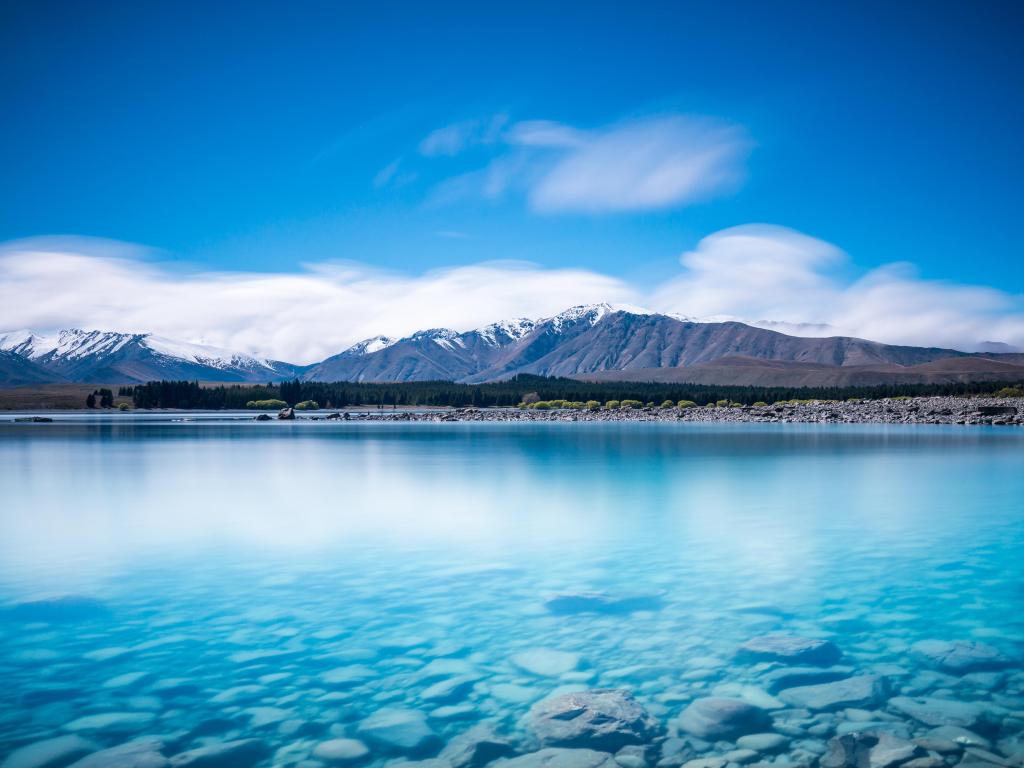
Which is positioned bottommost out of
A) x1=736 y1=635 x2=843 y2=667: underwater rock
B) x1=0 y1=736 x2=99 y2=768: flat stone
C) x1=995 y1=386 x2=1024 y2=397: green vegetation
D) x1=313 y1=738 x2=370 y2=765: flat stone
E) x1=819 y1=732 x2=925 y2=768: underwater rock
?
x1=736 y1=635 x2=843 y2=667: underwater rock

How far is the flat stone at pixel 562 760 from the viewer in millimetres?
6410

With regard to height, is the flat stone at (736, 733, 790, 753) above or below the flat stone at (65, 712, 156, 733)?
below

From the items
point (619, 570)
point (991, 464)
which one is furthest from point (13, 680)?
point (991, 464)

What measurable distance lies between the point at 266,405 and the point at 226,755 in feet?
475

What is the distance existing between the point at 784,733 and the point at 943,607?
580cm

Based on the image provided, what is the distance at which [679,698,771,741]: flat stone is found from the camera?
7035mm

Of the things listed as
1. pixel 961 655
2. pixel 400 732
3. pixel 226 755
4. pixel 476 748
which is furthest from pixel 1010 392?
pixel 226 755

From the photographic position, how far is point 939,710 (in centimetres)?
745

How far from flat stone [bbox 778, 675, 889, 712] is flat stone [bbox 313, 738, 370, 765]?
4.06 metres

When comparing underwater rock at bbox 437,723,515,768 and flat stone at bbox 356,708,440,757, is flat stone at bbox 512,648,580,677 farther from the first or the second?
flat stone at bbox 356,708,440,757

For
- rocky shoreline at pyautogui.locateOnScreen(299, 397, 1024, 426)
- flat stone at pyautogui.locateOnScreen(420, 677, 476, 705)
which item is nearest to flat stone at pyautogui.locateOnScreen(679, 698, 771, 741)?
flat stone at pyautogui.locateOnScreen(420, 677, 476, 705)

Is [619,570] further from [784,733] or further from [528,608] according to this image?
[784,733]

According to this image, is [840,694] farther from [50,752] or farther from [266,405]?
[266,405]

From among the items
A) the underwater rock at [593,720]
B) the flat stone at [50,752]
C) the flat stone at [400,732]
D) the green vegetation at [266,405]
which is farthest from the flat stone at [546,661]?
the green vegetation at [266,405]
